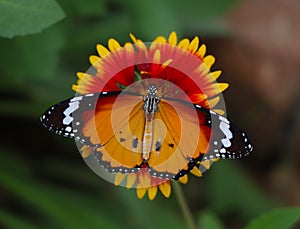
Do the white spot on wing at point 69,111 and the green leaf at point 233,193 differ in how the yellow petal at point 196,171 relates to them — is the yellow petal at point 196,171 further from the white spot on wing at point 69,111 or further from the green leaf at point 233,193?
the green leaf at point 233,193

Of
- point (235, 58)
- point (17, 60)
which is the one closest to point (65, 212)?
point (17, 60)

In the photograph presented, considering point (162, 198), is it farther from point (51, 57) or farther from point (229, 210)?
point (51, 57)

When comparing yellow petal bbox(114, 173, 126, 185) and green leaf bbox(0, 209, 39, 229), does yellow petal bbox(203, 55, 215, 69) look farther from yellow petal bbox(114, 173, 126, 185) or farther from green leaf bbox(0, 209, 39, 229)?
green leaf bbox(0, 209, 39, 229)

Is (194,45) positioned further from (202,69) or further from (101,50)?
(101,50)

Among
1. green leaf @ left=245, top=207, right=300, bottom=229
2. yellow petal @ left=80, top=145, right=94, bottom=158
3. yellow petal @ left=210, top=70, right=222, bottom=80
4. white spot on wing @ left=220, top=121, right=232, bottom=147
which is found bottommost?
green leaf @ left=245, top=207, right=300, bottom=229

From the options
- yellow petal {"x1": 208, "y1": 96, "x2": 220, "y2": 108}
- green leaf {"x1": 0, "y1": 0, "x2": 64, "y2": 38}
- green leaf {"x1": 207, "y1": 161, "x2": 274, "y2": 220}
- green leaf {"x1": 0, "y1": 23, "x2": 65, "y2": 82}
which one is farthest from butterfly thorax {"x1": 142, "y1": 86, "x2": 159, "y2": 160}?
green leaf {"x1": 207, "y1": 161, "x2": 274, "y2": 220}

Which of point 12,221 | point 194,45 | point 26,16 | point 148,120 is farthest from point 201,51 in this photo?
point 12,221
